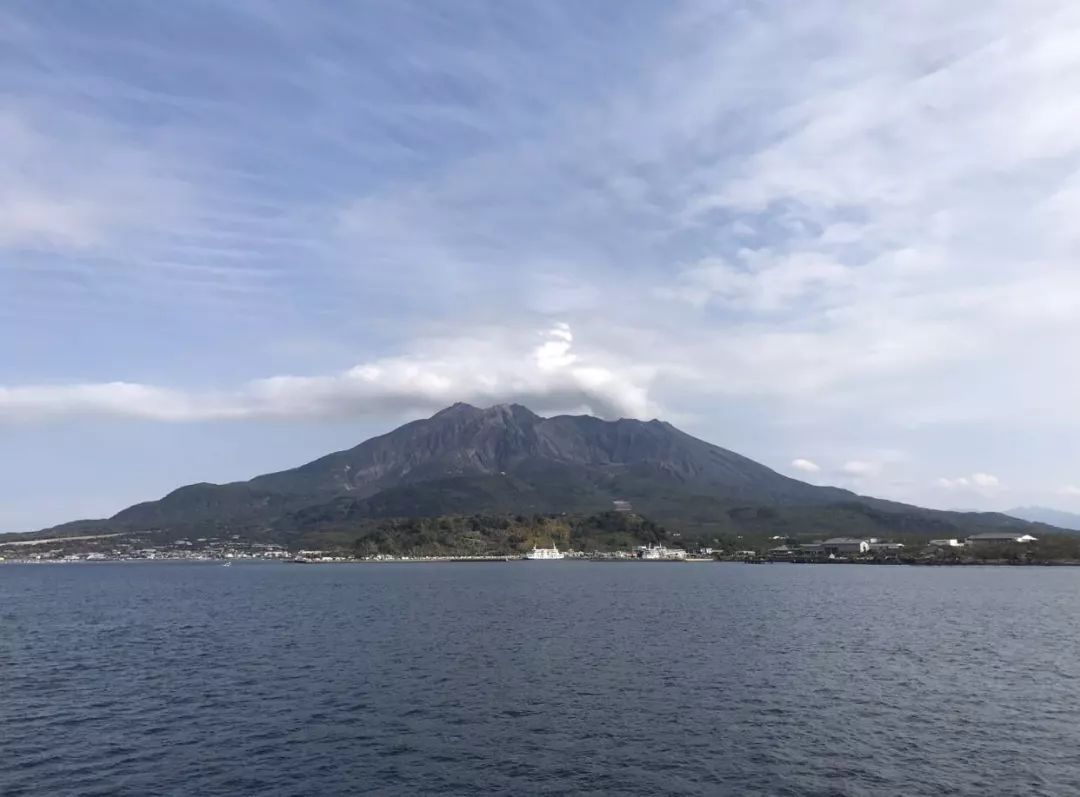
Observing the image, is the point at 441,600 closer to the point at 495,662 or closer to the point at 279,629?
the point at 279,629

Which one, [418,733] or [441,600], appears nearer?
Answer: [418,733]

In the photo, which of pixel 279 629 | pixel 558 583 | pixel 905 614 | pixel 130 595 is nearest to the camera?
pixel 279 629

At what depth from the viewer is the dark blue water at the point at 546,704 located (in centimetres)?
3794

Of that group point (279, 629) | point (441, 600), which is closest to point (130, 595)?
point (441, 600)

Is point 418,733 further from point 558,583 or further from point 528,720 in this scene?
point 558,583

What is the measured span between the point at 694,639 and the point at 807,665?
17.5 metres

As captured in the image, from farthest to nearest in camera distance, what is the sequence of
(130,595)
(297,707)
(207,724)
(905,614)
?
(130,595) < (905,614) < (297,707) < (207,724)

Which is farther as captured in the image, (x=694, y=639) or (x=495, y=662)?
(x=694, y=639)

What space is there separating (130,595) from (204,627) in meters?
74.7

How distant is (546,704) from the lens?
5262 cm

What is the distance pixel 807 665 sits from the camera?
66688mm

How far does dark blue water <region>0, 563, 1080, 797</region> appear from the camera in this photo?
37.9 meters

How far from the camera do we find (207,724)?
47.8 metres

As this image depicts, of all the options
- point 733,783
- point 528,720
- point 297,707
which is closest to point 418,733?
point 528,720
